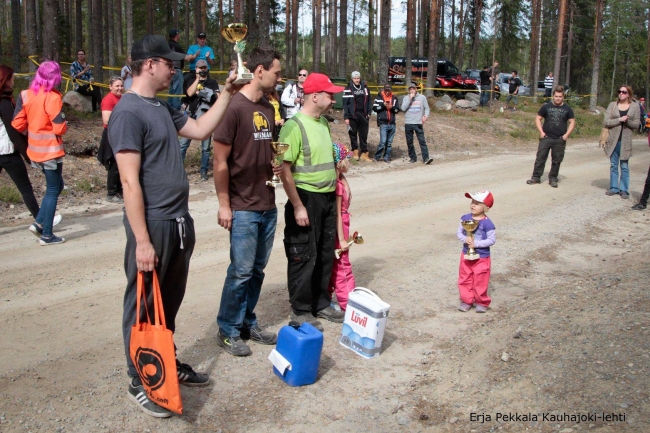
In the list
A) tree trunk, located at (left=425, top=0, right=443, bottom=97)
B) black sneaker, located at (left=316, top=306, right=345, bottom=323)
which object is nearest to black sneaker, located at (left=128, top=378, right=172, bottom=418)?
black sneaker, located at (left=316, top=306, right=345, bottom=323)

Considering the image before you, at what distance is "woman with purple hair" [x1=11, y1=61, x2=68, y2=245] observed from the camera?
7.44 m

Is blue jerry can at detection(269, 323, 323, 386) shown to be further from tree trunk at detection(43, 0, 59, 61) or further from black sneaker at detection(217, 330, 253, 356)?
tree trunk at detection(43, 0, 59, 61)

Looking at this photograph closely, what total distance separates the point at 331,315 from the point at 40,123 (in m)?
4.70

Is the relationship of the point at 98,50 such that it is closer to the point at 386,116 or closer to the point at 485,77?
the point at 386,116

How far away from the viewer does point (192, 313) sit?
5527 millimetres

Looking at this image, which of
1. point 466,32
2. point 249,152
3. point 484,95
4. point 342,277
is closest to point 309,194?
point 249,152

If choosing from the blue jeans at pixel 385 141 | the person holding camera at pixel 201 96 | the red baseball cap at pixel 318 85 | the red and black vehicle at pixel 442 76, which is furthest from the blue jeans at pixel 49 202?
the red and black vehicle at pixel 442 76

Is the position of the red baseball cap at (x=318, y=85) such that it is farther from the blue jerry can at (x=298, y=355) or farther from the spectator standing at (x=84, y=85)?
the spectator standing at (x=84, y=85)

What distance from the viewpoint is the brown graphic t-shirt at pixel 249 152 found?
4273 mm

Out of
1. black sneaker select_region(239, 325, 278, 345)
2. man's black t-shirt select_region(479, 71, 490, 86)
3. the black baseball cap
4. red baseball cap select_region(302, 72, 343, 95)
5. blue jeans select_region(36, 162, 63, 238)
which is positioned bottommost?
black sneaker select_region(239, 325, 278, 345)

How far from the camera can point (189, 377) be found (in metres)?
4.05

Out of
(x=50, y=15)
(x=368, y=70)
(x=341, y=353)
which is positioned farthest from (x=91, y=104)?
(x=368, y=70)

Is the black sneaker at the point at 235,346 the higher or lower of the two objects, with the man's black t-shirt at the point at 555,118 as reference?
lower

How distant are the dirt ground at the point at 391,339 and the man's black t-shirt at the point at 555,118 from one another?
3.62m
